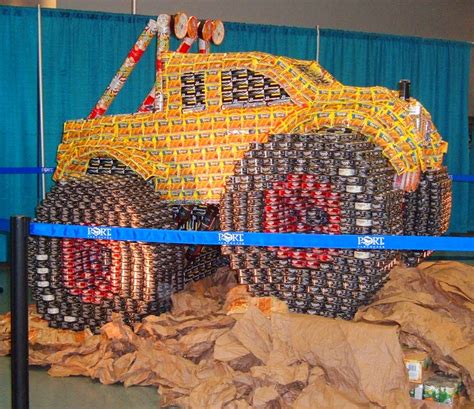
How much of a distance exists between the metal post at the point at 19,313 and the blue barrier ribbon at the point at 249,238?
684 mm

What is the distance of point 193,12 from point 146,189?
19.4ft

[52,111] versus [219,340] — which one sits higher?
[52,111]

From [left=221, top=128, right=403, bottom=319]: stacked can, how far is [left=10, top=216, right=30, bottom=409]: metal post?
7.20ft

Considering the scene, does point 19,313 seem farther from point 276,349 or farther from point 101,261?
point 101,261

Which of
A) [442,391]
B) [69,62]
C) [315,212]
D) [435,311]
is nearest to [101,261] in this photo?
[315,212]

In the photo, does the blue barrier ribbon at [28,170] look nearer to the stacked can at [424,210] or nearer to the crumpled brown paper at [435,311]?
the stacked can at [424,210]

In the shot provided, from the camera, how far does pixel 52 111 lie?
439 inches

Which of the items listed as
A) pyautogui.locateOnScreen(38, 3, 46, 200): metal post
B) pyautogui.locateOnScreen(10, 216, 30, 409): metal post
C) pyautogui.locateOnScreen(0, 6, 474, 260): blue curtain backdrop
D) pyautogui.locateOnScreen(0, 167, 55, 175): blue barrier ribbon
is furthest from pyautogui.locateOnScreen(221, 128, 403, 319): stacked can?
pyautogui.locateOnScreen(0, 6, 474, 260): blue curtain backdrop

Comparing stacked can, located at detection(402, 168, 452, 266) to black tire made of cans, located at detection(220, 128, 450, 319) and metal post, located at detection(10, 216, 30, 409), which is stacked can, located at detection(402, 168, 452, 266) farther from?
metal post, located at detection(10, 216, 30, 409)

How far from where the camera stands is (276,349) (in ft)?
18.5

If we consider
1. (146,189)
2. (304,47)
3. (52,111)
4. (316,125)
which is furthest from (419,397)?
(304,47)

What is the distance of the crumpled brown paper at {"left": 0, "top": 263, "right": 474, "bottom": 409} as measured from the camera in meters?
5.28

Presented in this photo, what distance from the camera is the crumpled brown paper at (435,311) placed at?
570cm

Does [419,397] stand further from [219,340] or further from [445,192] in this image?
[445,192]
